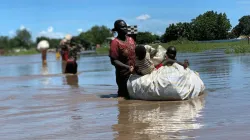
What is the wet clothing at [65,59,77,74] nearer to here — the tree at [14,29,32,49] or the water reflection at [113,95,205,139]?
the water reflection at [113,95,205,139]

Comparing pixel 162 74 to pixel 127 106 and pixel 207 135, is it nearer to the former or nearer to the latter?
pixel 127 106

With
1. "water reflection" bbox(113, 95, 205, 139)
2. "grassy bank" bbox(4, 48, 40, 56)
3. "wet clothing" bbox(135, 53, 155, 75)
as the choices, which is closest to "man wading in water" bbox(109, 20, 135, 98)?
"wet clothing" bbox(135, 53, 155, 75)

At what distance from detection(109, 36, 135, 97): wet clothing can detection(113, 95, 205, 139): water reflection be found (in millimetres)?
931

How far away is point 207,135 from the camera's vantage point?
4.20 metres

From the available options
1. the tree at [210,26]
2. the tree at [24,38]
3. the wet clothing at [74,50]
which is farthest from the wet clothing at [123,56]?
the tree at [24,38]

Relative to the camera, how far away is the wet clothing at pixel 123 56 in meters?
7.63

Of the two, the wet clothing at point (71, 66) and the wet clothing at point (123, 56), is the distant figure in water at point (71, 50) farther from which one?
the wet clothing at point (123, 56)

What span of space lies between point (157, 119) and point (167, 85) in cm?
161

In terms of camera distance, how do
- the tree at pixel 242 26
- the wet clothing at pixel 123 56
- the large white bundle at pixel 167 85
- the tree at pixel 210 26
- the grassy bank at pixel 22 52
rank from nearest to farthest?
the large white bundle at pixel 167 85 < the wet clothing at pixel 123 56 < the tree at pixel 210 26 < the tree at pixel 242 26 < the grassy bank at pixel 22 52

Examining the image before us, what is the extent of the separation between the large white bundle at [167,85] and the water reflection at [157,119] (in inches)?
8.6

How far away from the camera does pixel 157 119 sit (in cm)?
524

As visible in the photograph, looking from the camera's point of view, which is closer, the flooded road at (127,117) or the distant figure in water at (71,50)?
the flooded road at (127,117)

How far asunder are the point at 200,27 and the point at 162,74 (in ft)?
17.9

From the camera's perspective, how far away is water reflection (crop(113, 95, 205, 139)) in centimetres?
445
